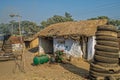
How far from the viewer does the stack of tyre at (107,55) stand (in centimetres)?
Result: 1078

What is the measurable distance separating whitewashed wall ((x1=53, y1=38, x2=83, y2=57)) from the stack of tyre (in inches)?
403

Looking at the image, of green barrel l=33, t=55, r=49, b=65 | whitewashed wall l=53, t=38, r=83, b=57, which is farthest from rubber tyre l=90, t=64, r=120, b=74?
whitewashed wall l=53, t=38, r=83, b=57

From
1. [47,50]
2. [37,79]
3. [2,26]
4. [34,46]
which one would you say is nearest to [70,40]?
[47,50]

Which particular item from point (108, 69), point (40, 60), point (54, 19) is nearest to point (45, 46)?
point (40, 60)

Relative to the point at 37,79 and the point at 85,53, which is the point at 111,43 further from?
the point at 85,53

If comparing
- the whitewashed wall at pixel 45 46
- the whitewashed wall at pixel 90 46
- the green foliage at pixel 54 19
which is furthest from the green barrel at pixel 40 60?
the green foliage at pixel 54 19

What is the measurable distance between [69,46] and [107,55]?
12041 mm

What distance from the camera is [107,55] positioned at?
35.6 ft

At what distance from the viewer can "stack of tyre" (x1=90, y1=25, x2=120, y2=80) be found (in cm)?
1078

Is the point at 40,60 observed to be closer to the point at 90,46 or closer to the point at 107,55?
the point at 90,46

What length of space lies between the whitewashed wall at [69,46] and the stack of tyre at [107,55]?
10244mm

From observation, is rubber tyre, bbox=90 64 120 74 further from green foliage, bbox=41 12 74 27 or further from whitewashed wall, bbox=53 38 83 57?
green foliage, bbox=41 12 74 27

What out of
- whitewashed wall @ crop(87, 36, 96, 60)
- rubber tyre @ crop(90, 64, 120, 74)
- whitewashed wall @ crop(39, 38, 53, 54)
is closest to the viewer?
rubber tyre @ crop(90, 64, 120, 74)

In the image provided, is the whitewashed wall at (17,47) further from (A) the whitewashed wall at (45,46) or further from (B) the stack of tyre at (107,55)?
(B) the stack of tyre at (107,55)
